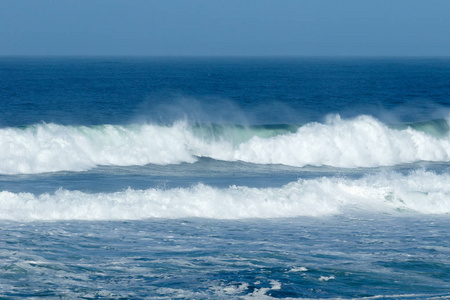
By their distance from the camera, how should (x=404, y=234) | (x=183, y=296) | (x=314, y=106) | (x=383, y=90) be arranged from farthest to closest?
(x=383, y=90)
(x=314, y=106)
(x=404, y=234)
(x=183, y=296)

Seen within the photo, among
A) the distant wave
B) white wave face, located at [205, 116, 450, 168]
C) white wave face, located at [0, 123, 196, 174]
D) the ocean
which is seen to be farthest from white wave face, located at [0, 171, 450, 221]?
white wave face, located at [205, 116, 450, 168]

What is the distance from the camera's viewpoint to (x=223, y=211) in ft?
63.8

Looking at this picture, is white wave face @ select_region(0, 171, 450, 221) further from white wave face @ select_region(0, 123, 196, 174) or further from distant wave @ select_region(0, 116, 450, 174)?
distant wave @ select_region(0, 116, 450, 174)

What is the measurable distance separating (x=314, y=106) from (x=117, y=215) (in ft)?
125

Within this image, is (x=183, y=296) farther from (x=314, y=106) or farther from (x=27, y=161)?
(x=314, y=106)

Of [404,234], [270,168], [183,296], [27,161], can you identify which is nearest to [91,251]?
[183,296]

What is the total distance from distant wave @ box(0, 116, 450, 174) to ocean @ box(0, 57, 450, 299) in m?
0.08

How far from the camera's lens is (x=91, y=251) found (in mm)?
14594

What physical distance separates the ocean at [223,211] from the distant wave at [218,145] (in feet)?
0.26

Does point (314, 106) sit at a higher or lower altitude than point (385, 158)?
higher

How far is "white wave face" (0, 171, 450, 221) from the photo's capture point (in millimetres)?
18328

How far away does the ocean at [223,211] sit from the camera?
12.8 m

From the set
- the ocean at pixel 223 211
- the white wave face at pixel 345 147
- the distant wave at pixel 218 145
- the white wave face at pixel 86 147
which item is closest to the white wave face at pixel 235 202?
the ocean at pixel 223 211

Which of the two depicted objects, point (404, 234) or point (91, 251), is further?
point (404, 234)
